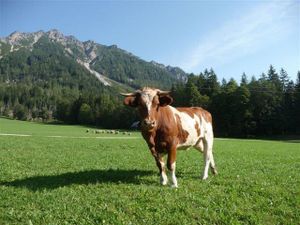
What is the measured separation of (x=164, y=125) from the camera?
12.4 metres

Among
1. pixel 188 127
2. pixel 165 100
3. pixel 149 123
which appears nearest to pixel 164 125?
pixel 165 100

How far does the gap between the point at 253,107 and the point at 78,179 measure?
101 metres

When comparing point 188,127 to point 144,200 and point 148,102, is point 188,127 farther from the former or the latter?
point 144,200

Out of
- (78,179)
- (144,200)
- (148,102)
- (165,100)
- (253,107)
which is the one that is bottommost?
(144,200)

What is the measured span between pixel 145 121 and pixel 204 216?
3.59 m

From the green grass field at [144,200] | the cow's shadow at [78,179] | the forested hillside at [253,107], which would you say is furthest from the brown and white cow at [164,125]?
the forested hillside at [253,107]

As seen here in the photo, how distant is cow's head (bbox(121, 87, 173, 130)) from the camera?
11516 mm

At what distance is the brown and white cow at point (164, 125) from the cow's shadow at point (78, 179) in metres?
A: 1.35

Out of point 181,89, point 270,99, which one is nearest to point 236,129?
point 270,99

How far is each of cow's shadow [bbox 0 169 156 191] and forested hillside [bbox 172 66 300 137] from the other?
95894 mm

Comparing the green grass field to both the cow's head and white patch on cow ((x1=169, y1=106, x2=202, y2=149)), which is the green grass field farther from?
the cow's head

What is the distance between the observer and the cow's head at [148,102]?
1152cm

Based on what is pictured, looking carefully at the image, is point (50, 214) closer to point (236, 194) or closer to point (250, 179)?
point (236, 194)

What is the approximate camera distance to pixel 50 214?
29.7 ft
